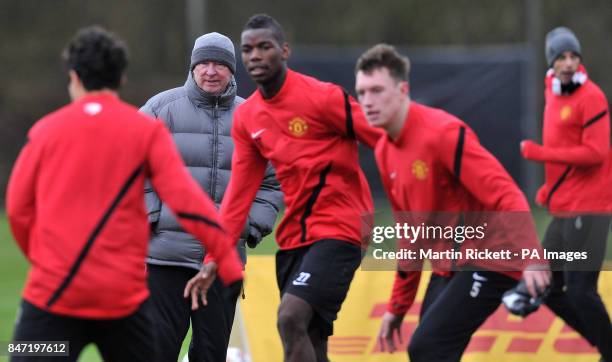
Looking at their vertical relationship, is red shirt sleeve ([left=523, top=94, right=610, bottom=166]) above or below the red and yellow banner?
above

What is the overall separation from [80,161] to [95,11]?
31157mm

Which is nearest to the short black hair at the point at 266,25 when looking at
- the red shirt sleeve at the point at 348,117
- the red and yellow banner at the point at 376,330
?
the red shirt sleeve at the point at 348,117

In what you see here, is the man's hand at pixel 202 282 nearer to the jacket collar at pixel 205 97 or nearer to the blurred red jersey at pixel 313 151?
the blurred red jersey at pixel 313 151

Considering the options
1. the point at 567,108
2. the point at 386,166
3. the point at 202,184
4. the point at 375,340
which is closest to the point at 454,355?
the point at 386,166

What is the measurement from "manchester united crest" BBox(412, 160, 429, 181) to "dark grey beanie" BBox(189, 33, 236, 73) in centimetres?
185

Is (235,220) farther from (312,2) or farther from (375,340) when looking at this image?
(312,2)

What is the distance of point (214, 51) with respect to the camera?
748 cm

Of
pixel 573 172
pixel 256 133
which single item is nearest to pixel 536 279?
pixel 256 133

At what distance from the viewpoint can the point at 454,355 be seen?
6316 mm

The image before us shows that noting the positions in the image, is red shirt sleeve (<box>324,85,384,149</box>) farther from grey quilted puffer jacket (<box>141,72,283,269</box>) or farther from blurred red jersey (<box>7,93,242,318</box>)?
blurred red jersey (<box>7,93,242,318</box>)

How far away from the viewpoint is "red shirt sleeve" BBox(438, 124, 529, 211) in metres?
5.94

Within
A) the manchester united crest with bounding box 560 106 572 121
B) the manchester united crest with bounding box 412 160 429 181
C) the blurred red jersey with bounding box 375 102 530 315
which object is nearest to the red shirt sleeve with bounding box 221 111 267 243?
the blurred red jersey with bounding box 375 102 530 315

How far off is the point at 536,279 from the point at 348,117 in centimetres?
154

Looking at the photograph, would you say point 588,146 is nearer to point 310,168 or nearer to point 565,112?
point 565,112
